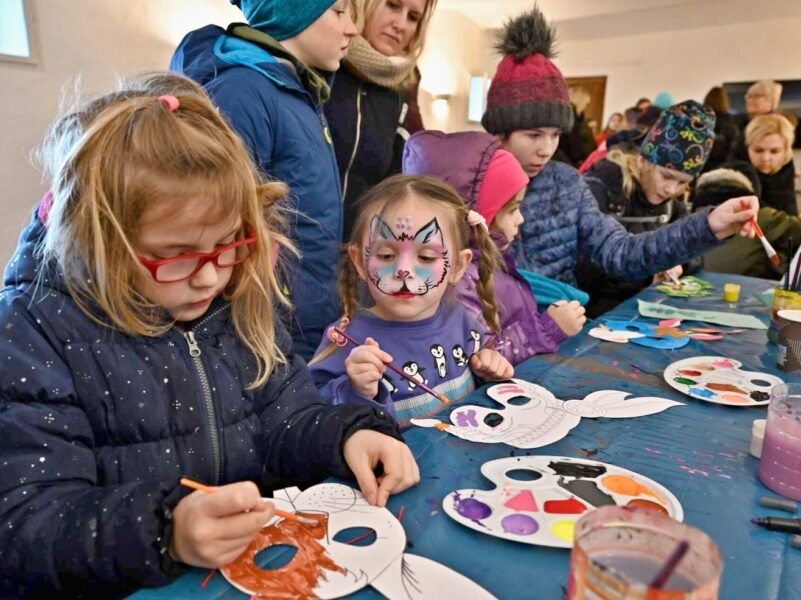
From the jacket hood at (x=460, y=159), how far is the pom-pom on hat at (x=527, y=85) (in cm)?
34

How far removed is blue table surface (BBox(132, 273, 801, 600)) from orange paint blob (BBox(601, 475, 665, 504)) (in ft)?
0.13

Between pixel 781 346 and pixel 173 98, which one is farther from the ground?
pixel 173 98

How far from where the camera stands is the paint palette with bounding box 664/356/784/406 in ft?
3.34

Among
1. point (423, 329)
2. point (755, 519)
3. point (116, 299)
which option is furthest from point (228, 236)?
point (755, 519)

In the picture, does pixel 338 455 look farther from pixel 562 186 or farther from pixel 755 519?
pixel 562 186

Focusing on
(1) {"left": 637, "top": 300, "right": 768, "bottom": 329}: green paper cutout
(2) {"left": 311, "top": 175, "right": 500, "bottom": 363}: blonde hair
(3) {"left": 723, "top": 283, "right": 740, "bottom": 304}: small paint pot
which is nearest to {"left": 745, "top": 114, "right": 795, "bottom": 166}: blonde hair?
(3) {"left": 723, "top": 283, "right": 740, "bottom": 304}: small paint pot

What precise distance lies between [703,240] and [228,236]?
55.3 inches

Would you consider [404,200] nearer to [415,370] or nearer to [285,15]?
[415,370]

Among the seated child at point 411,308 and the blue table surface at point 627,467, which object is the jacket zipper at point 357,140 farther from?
the blue table surface at point 627,467

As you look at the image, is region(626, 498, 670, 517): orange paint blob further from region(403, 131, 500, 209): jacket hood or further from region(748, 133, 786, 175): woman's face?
region(748, 133, 786, 175): woman's face

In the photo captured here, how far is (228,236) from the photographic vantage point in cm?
76

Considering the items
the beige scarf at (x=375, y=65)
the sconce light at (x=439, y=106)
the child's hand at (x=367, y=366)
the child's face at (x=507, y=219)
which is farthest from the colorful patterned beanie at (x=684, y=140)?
the sconce light at (x=439, y=106)

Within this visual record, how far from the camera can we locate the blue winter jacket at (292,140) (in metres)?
1.21

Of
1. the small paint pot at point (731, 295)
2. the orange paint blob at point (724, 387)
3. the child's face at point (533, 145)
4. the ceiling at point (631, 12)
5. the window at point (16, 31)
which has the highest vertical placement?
the ceiling at point (631, 12)
